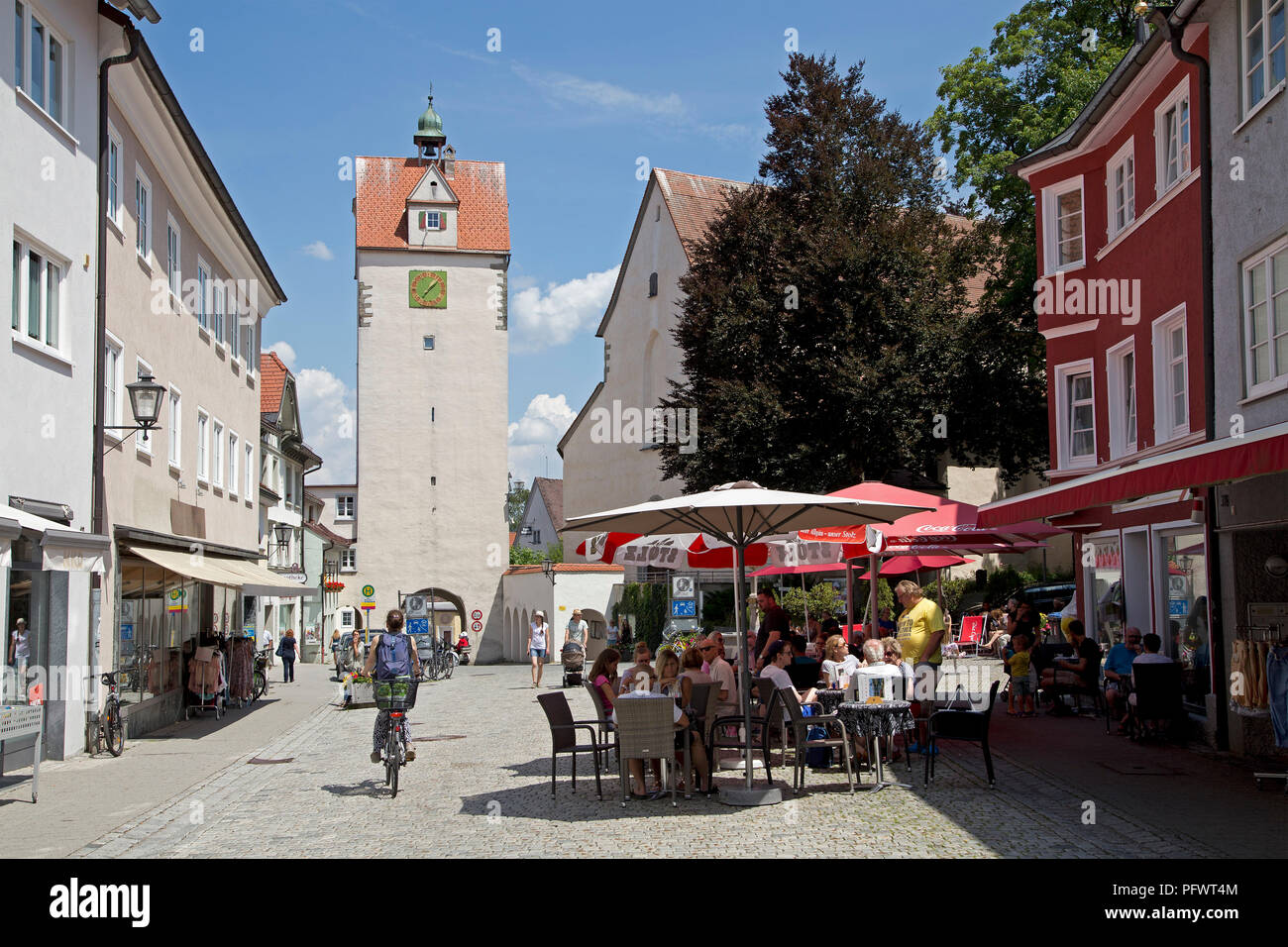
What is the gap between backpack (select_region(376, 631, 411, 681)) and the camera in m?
11.0

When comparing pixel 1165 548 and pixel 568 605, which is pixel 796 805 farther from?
pixel 568 605

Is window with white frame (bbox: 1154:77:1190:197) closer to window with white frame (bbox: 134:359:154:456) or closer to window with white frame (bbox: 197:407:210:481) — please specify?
window with white frame (bbox: 134:359:154:456)

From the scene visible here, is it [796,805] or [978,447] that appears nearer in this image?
[796,805]

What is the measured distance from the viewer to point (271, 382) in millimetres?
46906

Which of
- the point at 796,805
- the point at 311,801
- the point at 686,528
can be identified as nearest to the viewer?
the point at 796,805

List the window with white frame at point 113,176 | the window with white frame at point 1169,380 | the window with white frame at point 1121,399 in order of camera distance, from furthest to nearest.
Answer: the window with white frame at point 1121,399 → the window with white frame at point 113,176 → the window with white frame at point 1169,380

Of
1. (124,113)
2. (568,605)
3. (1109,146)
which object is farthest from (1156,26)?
(568,605)

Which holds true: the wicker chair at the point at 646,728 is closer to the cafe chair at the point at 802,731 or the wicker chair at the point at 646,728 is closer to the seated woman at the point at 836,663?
the cafe chair at the point at 802,731

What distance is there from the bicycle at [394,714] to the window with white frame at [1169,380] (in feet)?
32.9

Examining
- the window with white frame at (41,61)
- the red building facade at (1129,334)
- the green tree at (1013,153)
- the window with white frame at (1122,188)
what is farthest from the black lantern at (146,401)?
the green tree at (1013,153)

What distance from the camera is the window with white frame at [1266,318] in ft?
38.0

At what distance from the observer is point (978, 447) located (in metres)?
30.2

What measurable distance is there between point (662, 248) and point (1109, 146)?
32.2 m

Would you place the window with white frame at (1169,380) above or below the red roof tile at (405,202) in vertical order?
below
